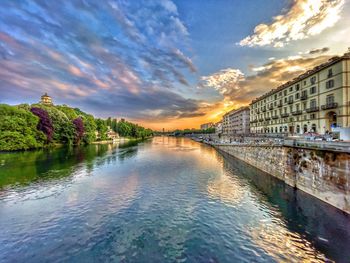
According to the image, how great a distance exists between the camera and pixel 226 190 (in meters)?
21.4

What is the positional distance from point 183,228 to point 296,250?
7198 mm

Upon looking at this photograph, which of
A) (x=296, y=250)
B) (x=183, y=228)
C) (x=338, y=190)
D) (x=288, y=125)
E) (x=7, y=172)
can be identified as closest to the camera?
(x=296, y=250)

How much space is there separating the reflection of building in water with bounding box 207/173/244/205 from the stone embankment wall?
699 cm

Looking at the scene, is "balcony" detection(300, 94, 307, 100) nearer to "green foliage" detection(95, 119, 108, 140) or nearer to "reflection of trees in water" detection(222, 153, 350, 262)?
"reflection of trees in water" detection(222, 153, 350, 262)

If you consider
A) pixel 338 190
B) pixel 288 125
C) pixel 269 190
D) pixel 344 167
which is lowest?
pixel 269 190

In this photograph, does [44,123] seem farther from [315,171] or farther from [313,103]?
[313,103]

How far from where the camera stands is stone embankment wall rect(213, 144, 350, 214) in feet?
47.9

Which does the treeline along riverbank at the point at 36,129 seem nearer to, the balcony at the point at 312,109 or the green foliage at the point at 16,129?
the green foliage at the point at 16,129

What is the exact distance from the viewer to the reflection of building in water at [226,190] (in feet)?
61.1

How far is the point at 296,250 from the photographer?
10.4 m

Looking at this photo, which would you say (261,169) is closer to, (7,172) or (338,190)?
(338,190)

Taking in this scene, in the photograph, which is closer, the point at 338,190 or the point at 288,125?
the point at 338,190

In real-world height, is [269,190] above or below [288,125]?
below

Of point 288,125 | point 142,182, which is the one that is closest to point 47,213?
point 142,182
